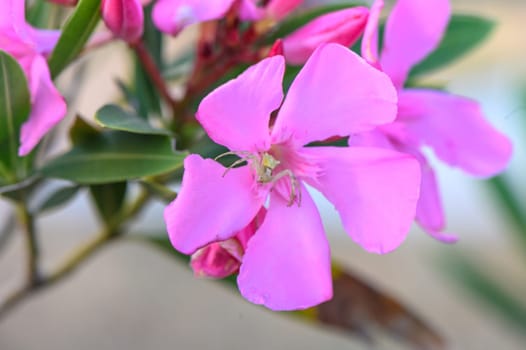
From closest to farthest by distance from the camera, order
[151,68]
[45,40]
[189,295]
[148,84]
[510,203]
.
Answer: [45,40], [151,68], [148,84], [510,203], [189,295]

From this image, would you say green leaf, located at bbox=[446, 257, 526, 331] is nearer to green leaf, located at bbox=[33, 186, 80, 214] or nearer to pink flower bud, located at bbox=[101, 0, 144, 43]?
green leaf, located at bbox=[33, 186, 80, 214]

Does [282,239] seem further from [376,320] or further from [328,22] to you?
[376,320]

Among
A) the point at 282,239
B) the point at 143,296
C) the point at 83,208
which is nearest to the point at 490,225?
the point at 143,296

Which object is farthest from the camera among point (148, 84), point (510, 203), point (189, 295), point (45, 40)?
point (189, 295)

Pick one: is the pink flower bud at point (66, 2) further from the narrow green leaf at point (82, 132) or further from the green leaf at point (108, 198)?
the green leaf at point (108, 198)

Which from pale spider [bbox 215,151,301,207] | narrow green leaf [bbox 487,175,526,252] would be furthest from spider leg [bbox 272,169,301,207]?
narrow green leaf [bbox 487,175,526,252]

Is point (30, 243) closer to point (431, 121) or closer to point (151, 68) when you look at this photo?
point (151, 68)

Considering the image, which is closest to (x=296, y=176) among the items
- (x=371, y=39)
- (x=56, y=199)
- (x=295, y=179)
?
(x=295, y=179)
